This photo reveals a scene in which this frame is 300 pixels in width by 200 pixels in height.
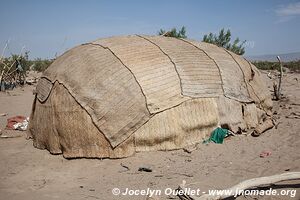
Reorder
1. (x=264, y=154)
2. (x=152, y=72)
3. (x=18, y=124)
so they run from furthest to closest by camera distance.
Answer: (x=18, y=124) → (x=152, y=72) → (x=264, y=154)

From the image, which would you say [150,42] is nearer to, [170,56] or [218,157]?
[170,56]

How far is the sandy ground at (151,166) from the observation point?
561cm

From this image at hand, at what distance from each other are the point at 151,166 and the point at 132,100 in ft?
4.50

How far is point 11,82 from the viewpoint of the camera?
1925 centimetres

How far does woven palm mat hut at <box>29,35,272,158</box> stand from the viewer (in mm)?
6738

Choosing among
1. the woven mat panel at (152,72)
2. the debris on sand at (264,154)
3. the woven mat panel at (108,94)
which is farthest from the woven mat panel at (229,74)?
the woven mat panel at (108,94)

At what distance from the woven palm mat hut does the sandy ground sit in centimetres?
30

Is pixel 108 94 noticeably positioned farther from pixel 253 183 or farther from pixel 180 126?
pixel 253 183

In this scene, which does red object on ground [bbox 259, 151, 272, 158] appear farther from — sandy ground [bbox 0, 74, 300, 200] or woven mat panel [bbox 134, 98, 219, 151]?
woven mat panel [bbox 134, 98, 219, 151]

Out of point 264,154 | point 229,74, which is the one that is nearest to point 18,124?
point 229,74

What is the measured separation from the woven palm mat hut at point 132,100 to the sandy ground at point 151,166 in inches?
11.9

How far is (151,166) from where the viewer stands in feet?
21.0

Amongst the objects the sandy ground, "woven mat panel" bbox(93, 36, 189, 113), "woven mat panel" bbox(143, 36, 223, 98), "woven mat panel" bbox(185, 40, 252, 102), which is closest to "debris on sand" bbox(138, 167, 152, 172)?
the sandy ground

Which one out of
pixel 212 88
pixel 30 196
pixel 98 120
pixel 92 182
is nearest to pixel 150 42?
pixel 212 88
